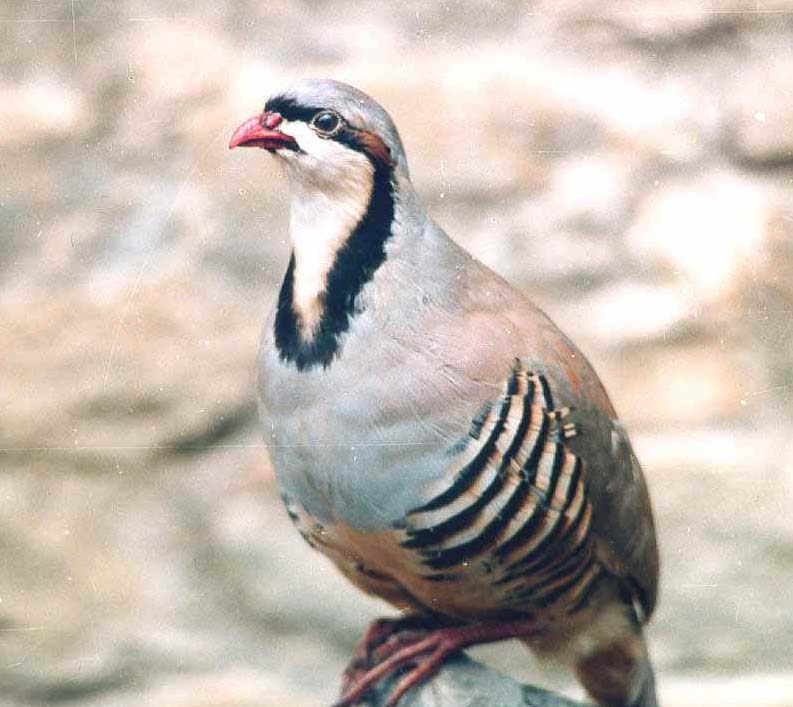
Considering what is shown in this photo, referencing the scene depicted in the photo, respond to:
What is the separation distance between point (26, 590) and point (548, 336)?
1610 mm

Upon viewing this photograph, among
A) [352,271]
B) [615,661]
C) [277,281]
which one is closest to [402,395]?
[352,271]

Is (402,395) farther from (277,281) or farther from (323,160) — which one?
(277,281)

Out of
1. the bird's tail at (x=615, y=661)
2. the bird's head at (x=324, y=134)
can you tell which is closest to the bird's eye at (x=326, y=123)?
the bird's head at (x=324, y=134)

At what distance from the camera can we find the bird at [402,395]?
1693mm

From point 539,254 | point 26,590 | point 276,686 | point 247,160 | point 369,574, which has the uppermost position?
point 247,160

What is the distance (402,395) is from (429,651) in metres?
0.46

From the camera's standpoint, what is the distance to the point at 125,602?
9.43 ft

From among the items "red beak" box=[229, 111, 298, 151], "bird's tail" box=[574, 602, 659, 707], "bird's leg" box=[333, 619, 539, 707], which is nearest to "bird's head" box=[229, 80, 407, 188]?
"red beak" box=[229, 111, 298, 151]

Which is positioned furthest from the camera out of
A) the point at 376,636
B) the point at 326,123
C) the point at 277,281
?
the point at 277,281

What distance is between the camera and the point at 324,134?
1.67m

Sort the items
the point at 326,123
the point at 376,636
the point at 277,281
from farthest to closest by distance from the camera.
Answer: the point at 277,281 → the point at 376,636 → the point at 326,123

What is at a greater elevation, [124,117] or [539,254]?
[124,117]

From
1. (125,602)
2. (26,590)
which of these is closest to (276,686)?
(125,602)

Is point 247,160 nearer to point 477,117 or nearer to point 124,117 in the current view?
point 124,117
